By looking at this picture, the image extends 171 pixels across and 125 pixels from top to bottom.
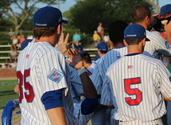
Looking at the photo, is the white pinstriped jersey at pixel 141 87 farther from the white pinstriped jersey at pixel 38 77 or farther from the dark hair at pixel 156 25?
the dark hair at pixel 156 25

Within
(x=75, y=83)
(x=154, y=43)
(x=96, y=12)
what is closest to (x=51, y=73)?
(x=75, y=83)

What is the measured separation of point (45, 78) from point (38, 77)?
7 cm

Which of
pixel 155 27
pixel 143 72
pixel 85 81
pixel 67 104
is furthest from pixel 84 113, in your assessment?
pixel 155 27

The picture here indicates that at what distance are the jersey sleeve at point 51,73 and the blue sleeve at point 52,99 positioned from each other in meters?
0.03

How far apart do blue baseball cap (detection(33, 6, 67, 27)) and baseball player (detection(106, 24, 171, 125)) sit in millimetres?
1131

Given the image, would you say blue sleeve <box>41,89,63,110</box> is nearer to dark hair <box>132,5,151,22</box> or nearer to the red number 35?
the red number 35

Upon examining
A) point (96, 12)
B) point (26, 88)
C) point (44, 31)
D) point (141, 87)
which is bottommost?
point (96, 12)

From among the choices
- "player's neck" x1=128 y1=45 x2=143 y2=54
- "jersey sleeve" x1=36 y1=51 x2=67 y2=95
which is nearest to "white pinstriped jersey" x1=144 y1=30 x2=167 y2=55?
"player's neck" x1=128 y1=45 x2=143 y2=54

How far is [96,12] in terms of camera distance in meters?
66.1

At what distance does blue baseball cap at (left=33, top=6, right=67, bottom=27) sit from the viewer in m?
4.16

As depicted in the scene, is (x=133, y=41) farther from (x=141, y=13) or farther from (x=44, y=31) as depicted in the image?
(x=141, y=13)

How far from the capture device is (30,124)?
4148mm


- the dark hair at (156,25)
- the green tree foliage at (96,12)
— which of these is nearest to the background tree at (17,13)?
the green tree foliage at (96,12)

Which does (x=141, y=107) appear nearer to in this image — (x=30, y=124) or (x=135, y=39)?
(x=135, y=39)
